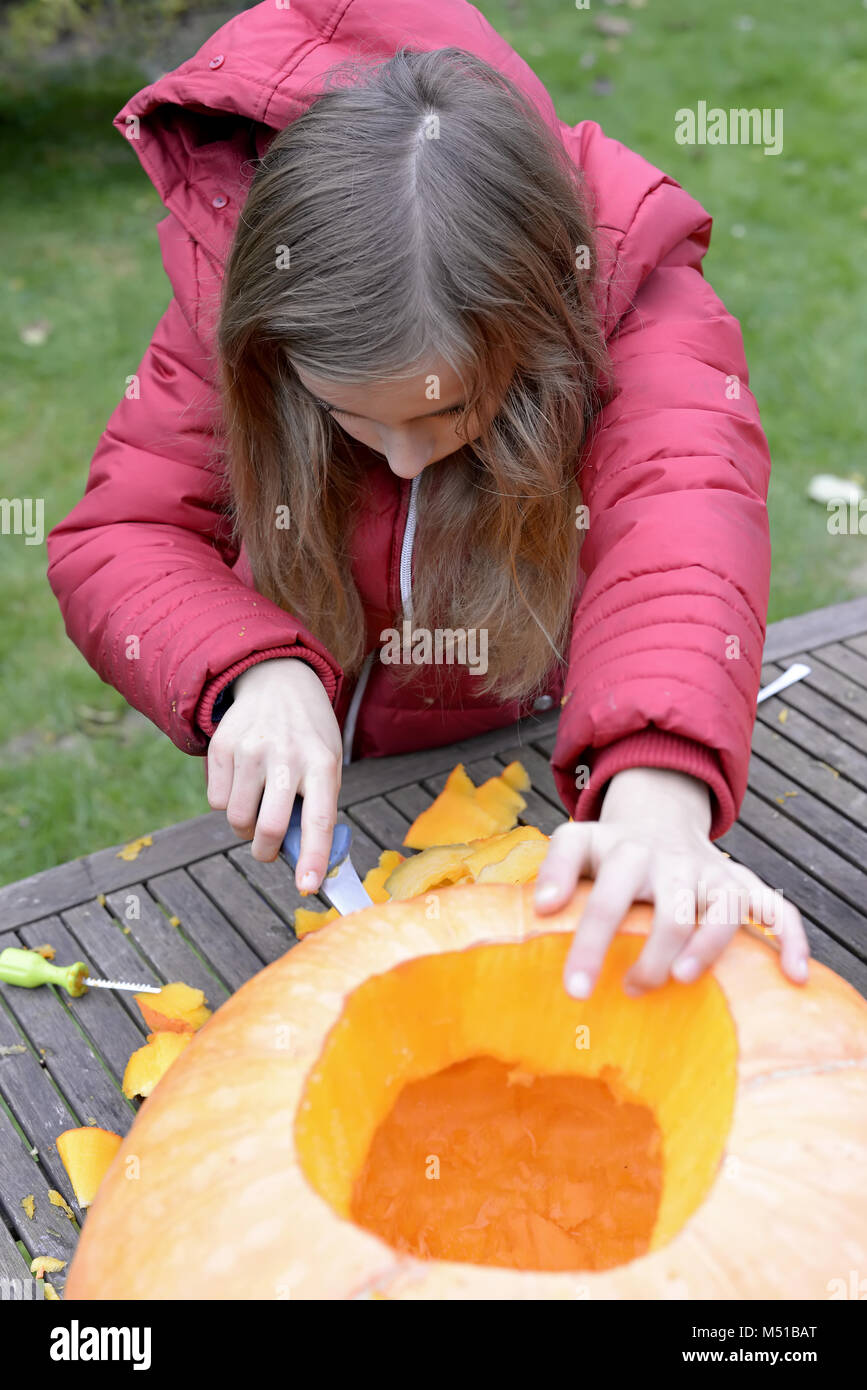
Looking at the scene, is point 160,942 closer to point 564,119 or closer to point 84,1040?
point 84,1040

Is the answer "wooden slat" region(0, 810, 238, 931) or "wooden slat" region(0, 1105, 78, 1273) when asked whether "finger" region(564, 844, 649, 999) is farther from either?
"wooden slat" region(0, 810, 238, 931)

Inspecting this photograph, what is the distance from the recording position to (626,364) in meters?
Answer: 1.40

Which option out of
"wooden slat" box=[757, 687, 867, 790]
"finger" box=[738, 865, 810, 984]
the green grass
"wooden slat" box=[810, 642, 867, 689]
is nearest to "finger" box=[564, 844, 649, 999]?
"finger" box=[738, 865, 810, 984]

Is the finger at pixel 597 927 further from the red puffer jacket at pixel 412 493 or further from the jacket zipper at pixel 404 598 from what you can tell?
the jacket zipper at pixel 404 598

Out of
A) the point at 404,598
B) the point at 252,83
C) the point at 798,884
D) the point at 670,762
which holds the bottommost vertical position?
the point at 798,884

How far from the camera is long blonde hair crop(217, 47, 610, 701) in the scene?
44.3 inches

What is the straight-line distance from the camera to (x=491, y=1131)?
1.01 m

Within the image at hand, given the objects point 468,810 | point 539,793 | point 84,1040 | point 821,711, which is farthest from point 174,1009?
point 821,711

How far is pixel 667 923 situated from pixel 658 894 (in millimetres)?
25

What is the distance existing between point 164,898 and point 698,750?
761mm

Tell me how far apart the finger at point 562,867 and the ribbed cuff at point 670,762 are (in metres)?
0.12

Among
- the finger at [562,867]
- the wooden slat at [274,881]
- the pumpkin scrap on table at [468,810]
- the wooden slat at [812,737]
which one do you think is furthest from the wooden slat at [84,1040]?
the wooden slat at [812,737]

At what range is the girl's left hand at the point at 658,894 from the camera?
896 millimetres

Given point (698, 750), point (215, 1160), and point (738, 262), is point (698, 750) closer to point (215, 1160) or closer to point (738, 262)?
point (215, 1160)
